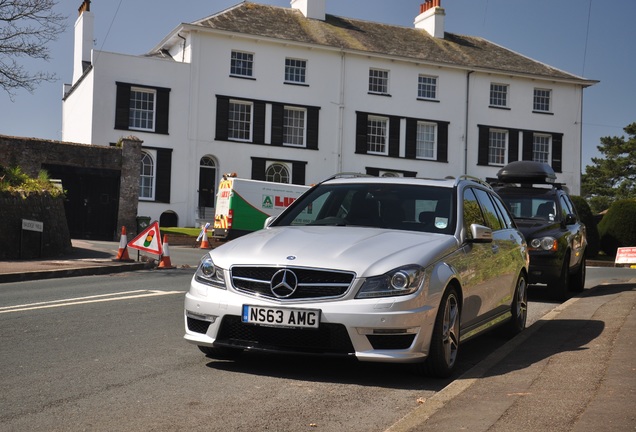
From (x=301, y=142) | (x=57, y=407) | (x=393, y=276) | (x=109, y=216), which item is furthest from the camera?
(x=301, y=142)

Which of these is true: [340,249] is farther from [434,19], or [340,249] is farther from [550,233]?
[434,19]

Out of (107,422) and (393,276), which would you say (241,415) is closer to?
(107,422)

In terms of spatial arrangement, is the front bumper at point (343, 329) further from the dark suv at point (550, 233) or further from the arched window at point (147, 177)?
the arched window at point (147, 177)

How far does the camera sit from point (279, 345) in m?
6.62

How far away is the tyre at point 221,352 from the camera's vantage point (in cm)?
725

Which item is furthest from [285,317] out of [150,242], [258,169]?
[258,169]

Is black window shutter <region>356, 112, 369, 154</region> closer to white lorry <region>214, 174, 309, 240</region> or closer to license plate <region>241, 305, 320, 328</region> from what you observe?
white lorry <region>214, 174, 309, 240</region>

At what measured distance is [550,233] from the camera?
13945 millimetres

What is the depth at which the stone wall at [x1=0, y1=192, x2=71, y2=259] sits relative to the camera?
21.4 meters

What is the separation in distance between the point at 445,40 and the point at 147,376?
48061 millimetres

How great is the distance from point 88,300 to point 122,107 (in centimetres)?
3065

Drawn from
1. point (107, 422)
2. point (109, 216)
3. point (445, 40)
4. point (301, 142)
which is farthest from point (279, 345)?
point (445, 40)

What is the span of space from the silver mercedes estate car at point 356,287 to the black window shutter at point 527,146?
1794 inches

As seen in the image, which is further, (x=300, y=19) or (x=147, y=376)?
(x=300, y=19)
